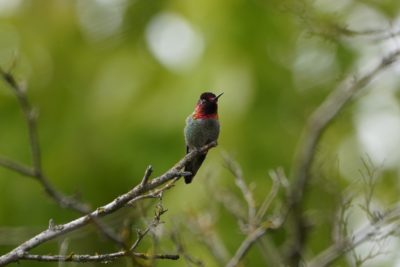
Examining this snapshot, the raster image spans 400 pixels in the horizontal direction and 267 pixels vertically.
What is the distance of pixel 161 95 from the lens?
41.7ft

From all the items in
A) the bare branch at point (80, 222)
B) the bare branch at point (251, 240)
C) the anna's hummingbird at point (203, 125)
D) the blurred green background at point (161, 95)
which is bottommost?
the bare branch at point (80, 222)

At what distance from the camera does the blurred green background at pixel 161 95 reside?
1197 centimetres

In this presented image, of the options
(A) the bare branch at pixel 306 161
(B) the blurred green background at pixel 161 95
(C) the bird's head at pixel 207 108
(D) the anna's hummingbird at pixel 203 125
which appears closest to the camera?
(D) the anna's hummingbird at pixel 203 125

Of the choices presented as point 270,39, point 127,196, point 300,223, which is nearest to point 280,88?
point 270,39

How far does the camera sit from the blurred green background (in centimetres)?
1197

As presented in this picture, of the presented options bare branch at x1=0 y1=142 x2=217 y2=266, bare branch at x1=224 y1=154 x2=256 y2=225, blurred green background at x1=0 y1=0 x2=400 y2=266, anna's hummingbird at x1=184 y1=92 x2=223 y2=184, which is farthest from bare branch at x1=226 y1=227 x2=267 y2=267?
blurred green background at x1=0 y1=0 x2=400 y2=266

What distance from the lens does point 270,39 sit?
549 inches

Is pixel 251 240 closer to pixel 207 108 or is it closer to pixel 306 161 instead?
pixel 306 161

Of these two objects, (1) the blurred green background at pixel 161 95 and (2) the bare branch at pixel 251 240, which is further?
(1) the blurred green background at pixel 161 95

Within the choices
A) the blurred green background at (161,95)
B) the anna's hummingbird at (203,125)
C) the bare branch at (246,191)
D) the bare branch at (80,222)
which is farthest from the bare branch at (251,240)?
the blurred green background at (161,95)

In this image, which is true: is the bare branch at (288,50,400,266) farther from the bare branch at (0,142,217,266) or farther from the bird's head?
the bare branch at (0,142,217,266)

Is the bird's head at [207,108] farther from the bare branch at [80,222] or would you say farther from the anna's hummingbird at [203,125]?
the bare branch at [80,222]

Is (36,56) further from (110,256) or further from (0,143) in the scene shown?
(110,256)

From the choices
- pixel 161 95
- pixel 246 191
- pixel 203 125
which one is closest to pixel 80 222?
pixel 203 125
